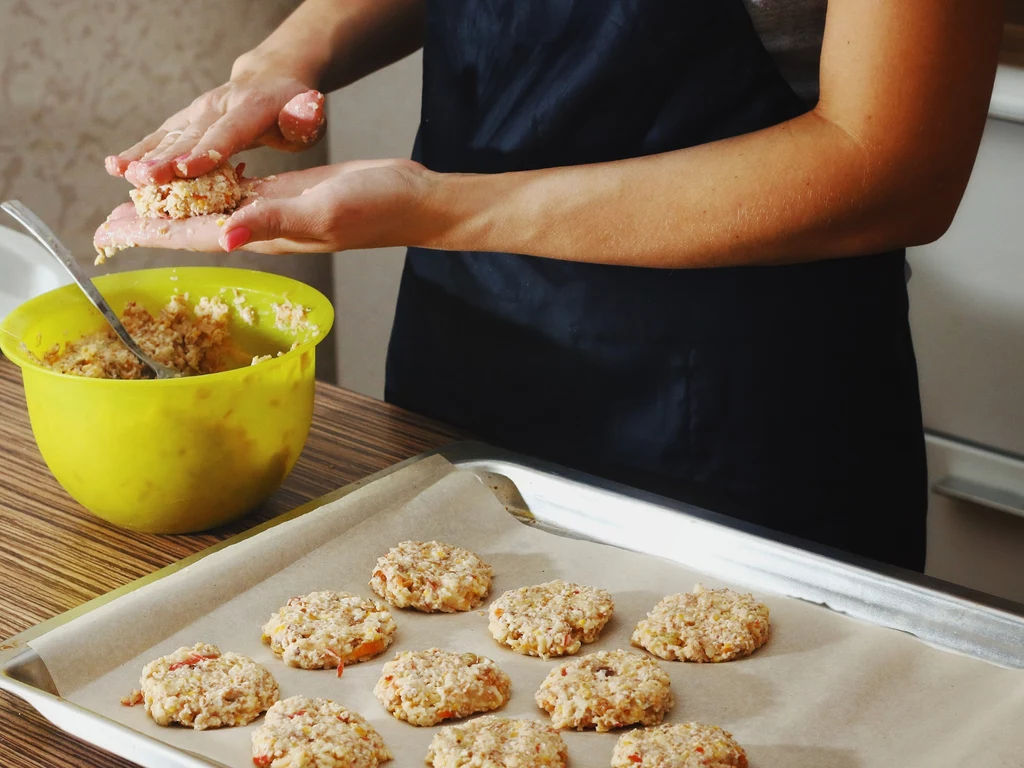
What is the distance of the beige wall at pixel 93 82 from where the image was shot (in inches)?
81.4

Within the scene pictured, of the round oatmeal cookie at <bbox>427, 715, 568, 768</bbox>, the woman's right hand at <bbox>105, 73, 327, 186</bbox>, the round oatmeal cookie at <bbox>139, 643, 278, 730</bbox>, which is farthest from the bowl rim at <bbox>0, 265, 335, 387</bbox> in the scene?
the round oatmeal cookie at <bbox>427, 715, 568, 768</bbox>

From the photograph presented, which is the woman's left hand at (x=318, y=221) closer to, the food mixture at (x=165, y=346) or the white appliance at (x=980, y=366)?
the food mixture at (x=165, y=346)

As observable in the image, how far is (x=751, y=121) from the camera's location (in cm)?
113

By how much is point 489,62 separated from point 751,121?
299 millimetres

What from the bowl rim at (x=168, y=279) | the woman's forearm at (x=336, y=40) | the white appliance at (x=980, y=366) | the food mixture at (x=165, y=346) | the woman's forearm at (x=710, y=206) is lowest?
the white appliance at (x=980, y=366)

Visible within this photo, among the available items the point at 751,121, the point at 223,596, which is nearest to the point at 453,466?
the point at 223,596

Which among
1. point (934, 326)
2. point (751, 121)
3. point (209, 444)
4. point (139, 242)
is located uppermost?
point (751, 121)

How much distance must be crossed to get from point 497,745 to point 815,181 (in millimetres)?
533

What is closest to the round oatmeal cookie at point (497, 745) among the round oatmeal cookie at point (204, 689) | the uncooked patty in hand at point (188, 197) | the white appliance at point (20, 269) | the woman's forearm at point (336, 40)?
the round oatmeal cookie at point (204, 689)

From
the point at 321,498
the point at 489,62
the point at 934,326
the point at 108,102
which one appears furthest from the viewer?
the point at 108,102

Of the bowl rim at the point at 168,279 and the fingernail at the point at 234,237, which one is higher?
the fingernail at the point at 234,237

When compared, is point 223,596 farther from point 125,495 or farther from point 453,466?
point 453,466

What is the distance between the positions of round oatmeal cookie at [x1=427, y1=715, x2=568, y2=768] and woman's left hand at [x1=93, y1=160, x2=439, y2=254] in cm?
44

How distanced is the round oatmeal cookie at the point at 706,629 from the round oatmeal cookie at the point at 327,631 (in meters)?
0.20
